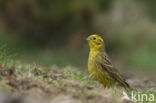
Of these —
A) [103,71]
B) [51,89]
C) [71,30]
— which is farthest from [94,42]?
[71,30]

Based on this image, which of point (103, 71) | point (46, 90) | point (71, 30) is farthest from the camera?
point (71, 30)

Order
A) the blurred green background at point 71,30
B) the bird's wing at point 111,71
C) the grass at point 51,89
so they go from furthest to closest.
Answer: the blurred green background at point 71,30
the bird's wing at point 111,71
the grass at point 51,89

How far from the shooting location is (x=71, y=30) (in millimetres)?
16359

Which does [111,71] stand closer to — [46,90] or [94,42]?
[94,42]

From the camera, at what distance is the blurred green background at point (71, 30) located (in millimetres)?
15852

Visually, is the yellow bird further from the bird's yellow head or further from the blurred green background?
the blurred green background

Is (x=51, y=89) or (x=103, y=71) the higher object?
(x=103, y=71)

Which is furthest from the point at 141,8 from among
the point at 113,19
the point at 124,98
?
the point at 124,98

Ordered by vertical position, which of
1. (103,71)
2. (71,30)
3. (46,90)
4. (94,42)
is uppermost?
(71,30)

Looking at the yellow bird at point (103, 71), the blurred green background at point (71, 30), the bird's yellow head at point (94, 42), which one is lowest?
the yellow bird at point (103, 71)

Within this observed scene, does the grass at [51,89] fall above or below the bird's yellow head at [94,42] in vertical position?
below

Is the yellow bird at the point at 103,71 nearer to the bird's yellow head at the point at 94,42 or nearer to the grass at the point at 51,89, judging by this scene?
the bird's yellow head at the point at 94,42

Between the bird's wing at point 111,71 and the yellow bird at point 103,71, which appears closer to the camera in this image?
the yellow bird at point 103,71

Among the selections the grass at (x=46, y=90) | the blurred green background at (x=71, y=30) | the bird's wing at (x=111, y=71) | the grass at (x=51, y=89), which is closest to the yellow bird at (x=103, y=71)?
the bird's wing at (x=111, y=71)
